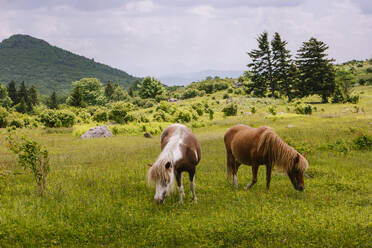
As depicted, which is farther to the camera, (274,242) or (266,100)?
(266,100)

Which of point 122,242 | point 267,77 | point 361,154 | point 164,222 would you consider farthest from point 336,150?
point 267,77

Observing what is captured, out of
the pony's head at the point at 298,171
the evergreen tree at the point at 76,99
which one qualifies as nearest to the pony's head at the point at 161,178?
the pony's head at the point at 298,171

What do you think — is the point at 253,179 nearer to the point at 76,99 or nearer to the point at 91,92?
the point at 76,99

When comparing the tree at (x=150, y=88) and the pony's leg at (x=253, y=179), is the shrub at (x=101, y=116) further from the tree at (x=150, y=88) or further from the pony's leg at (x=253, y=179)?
the tree at (x=150, y=88)

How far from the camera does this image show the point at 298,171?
8.45m

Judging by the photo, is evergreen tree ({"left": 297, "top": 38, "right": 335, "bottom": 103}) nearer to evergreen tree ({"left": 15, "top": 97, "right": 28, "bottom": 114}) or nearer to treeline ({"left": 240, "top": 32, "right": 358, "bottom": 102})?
treeline ({"left": 240, "top": 32, "right": 358, "bottom": 102})

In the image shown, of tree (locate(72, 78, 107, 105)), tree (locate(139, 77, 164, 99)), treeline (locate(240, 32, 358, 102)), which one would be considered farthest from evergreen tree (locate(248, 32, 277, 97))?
tree (locate(72, 78, 107, 105))

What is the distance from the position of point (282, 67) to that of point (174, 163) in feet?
198

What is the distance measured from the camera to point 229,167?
400 inches

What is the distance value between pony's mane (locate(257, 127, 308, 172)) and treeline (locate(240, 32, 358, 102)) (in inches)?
1791

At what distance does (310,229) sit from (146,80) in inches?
3213

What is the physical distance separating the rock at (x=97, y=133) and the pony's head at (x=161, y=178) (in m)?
20.7

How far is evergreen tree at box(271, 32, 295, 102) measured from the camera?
60.1 m

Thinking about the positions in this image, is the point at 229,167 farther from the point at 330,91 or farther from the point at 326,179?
the point at 330,91
